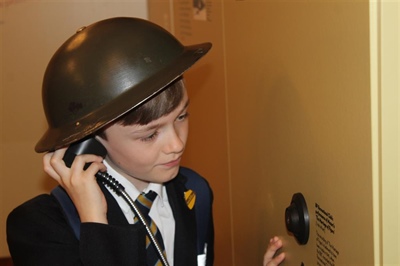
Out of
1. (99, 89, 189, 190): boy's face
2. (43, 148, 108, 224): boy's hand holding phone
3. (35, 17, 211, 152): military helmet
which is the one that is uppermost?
(35, 17, 211, 152): military helmet

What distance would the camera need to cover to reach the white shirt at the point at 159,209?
1.41 m

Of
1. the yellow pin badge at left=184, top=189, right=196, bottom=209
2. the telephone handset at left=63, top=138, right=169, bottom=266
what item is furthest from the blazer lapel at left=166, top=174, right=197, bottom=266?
the telephone handset at left=63, top=138, right=169, bottom=266

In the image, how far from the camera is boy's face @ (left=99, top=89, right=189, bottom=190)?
1.27 metres

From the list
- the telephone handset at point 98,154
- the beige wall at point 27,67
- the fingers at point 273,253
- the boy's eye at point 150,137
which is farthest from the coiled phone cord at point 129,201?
the beige wall at point 27,67

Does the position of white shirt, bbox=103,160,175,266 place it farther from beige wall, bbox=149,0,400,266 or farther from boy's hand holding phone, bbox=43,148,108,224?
beige wall, bbox=149,0,400,266

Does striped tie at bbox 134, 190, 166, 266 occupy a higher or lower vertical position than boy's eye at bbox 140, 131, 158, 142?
lower

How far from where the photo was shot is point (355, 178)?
900 mm

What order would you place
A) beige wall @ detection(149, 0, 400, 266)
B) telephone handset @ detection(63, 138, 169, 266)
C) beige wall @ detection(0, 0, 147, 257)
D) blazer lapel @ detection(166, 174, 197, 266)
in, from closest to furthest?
beige wall @ detection(149, 0, 400, 266), telephone handset @ detection(63, 138, 169, 266), blazer lapel @ detection(166, 174, 197, 266), beige wall @ detection(0, 0, 147, 257)

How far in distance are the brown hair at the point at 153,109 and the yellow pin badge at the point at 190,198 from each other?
31 cm

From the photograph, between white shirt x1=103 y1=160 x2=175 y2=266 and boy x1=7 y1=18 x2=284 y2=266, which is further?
white shirt x1=103 y1=160 x2=175 y2=266

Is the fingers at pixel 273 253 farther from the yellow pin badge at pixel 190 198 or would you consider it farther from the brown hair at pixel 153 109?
the brown hair at pixel 153 109

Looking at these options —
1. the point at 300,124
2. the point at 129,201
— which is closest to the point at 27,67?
the point at 129,201

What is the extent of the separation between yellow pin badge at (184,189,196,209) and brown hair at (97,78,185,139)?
314 millimetres

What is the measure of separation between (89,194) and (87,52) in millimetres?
Answer: 291
